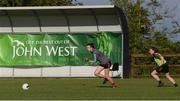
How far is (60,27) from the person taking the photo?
35.4 m

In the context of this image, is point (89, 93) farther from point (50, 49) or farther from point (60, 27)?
point (50, 49)

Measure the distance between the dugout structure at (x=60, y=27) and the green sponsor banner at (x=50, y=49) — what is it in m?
0.17

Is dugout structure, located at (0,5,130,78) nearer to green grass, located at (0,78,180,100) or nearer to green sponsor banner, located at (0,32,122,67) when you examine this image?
green sponsor banner, located at (0,32,122,67)

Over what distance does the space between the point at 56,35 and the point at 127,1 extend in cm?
1321

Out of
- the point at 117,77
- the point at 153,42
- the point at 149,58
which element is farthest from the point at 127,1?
the point at 117,77

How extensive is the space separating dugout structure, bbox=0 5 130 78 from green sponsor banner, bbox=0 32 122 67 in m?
0.17

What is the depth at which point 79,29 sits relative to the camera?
35406 millimetres

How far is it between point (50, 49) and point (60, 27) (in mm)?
1518

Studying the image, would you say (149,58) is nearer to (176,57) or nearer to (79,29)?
(176,57)

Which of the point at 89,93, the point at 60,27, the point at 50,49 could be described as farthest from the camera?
Answer: the point at 50,49

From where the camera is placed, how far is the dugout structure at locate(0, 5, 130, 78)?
114ft

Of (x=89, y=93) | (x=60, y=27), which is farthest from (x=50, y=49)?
(x=89, y=93)

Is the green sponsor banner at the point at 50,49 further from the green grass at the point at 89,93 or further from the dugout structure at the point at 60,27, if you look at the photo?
the green grass at the point at 89,93

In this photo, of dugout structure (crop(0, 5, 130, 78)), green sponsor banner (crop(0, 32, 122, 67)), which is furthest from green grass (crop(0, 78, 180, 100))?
green sponsor banner (crop(0, 32, 122, 67))
